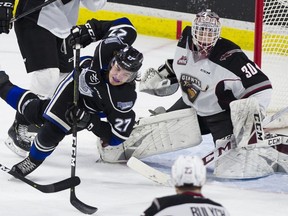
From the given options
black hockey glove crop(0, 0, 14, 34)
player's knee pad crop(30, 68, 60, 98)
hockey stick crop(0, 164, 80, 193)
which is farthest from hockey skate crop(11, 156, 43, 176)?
black hockey glove crop(0, 0, 14, 34)

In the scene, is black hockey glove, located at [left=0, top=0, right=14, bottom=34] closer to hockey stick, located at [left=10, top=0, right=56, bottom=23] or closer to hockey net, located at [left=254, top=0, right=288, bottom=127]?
hockey stick, located at [left=10, top=0, right=56, bottom=23]

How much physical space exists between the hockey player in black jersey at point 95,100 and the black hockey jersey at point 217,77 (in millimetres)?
337

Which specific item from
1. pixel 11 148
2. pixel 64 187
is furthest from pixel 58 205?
pixel 11 148

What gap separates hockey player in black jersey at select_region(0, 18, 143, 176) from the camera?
452 centimetres

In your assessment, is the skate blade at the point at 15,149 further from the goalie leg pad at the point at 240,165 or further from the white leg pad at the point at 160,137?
the goalie leg pad at the point at 240,165

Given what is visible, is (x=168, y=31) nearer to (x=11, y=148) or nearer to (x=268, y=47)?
(x=268, y=47)

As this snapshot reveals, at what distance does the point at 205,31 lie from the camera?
4781 mm

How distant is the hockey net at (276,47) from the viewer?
5840 mm

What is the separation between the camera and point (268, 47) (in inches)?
231

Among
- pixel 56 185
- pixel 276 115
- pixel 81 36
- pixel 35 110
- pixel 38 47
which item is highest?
pixel 81 36

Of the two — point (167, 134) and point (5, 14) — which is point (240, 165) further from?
point (5, 14)

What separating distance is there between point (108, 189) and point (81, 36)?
28.2 inches

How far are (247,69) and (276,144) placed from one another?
409 millimetres

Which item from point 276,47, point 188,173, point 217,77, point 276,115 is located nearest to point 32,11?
point 217,77
